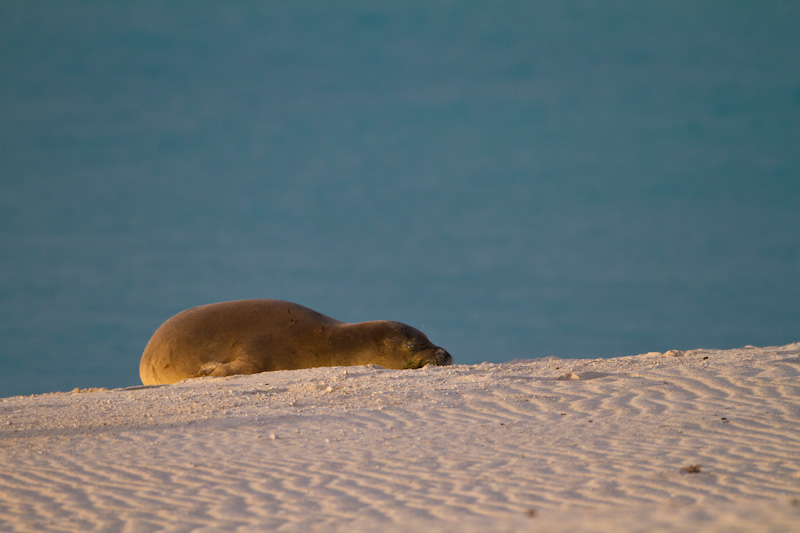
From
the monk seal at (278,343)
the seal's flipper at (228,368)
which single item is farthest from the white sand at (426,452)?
the monk seal at (278,343)

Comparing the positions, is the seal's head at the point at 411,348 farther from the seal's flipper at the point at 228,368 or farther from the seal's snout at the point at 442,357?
the seal's flipper at the point at 228,368

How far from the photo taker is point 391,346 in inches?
519

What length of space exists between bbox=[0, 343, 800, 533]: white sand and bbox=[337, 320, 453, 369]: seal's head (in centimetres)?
257

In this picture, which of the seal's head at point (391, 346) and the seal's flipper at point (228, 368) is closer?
the seal's flipper at point (228, 368)

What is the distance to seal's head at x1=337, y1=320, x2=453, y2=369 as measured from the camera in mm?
13141

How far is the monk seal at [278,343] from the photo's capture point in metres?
13.1

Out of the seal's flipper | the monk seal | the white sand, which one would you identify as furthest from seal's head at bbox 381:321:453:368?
the white sand

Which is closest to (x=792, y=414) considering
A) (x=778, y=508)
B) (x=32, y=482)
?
(x=778, y=508)

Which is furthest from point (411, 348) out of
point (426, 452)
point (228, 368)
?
point (426, 452)

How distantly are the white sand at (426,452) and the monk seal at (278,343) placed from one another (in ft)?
8.42

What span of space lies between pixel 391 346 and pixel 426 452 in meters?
6.74

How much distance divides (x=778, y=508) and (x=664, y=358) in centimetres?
735

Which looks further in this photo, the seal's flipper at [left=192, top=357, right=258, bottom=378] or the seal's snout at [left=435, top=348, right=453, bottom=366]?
the seal's snout at [left=435, top=348, right=453, bottom=366]

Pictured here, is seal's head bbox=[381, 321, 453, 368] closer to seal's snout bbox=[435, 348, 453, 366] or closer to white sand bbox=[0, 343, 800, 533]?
seal's snout bbox=[435, 348, 453, 366]
